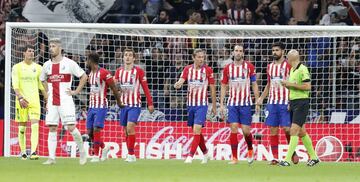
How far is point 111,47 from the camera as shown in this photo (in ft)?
77.5

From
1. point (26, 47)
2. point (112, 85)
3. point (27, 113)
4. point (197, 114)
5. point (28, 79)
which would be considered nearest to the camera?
point (112, 85)

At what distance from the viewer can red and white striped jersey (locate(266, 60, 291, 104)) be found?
64.4 feet

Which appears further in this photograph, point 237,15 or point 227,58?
point 237,15

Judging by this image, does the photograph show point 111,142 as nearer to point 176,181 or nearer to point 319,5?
point 319,5

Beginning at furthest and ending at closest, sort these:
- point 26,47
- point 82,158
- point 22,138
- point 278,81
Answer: point 26,47
point 22,138
point 278,81
point 82,158

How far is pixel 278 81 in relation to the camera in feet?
64.8

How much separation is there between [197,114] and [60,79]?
308cm

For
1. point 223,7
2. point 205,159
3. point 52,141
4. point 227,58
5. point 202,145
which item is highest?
point 223,7

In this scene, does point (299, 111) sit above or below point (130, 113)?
above

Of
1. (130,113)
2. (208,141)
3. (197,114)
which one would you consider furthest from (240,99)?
(208,141)

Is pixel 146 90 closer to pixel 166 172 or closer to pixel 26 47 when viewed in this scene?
pixel 26 47

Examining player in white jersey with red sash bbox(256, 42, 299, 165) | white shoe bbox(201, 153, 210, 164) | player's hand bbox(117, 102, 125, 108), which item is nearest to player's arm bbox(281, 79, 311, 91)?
player in white jersey with red sash bbox(256, 42, 299, 165)

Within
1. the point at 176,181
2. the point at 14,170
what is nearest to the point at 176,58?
the point at 14,170

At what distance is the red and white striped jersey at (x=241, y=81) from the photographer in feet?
65.6
